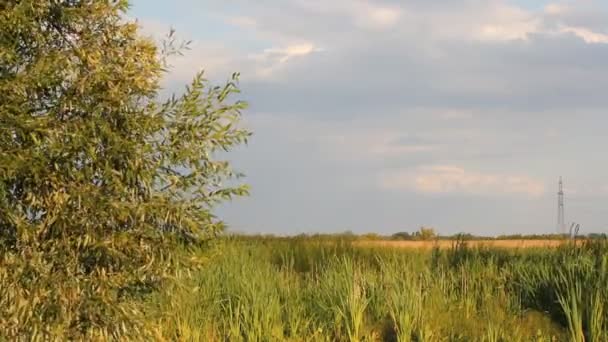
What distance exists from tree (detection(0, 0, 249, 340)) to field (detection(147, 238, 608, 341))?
0.87m

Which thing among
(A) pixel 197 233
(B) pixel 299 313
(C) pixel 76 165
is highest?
(C) pixel 76 165

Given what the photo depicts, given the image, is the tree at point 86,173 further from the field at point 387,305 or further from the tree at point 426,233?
the tree at point 426,233

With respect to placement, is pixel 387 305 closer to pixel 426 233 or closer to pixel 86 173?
pixel 86 173

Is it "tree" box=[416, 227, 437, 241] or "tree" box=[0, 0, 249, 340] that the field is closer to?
"tree" box=[0, 0, 249, 340]

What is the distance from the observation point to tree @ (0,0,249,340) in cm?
1165

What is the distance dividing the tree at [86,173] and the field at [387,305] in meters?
0.87

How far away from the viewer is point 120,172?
39.3 ft

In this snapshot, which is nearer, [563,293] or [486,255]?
[563,293]

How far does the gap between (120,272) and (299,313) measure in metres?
3.96

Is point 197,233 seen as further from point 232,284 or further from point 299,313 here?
point 232,284

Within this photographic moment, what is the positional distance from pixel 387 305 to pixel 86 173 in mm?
6491

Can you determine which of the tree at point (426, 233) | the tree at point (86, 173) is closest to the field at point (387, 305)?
the tree at point (86, 173)

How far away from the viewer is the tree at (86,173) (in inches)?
459

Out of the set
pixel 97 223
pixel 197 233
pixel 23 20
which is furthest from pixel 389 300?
pixel 23 20
